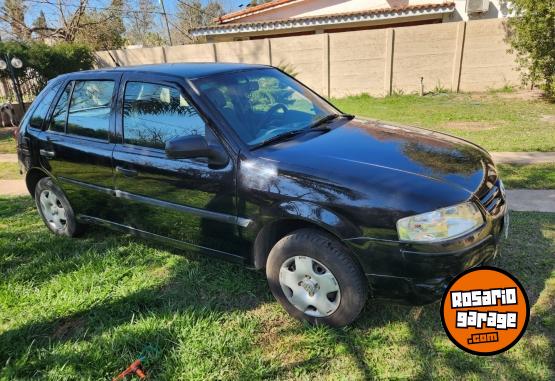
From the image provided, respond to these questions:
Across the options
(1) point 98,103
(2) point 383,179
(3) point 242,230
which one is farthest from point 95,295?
(2) point 383,179

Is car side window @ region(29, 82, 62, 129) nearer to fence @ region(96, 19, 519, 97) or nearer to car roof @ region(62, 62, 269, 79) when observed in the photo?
car roof @ region(62, 62, 269, 79)

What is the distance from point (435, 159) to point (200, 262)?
82.0 inches

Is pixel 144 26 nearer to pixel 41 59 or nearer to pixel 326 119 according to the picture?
pixel 41 59

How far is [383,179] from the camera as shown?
250cm

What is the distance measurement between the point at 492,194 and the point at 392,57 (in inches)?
476

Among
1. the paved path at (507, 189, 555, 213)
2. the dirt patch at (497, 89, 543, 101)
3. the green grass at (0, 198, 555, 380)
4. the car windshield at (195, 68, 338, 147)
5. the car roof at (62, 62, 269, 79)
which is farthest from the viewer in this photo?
the dirt patch at (497, 89, 543, 101)

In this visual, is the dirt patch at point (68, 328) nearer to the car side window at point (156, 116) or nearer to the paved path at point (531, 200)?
the car side window at point (156, 116)

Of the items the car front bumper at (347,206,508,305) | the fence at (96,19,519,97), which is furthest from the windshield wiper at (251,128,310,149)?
the fence at (96,19,519,97)

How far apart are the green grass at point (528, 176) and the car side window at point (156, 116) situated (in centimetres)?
397

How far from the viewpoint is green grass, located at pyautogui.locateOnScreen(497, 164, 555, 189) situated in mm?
5143

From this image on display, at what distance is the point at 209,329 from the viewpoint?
2.87m

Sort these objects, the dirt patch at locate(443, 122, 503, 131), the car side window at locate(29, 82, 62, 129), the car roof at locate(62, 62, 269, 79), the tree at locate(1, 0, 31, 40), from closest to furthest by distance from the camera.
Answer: the car roof at locate(62, 62, 269, 79), the car side window at locate(29, 82, 62, 129), the dirt patch at locate(443, 122, 503, 131), the tree at locate(1, 0, 31, 40)

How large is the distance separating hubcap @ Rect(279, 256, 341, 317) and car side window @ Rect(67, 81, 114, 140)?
1.91 meters

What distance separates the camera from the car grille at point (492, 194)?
8.48 ft
